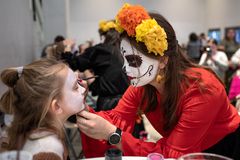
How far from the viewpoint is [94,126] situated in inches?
44.1

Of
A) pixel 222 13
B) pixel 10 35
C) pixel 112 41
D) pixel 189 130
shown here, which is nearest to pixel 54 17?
pixel 112 41

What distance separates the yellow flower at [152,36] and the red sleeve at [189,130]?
0.22 meters

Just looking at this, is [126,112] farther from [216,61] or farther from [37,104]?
[216,61]

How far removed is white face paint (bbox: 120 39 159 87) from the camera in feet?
3.98

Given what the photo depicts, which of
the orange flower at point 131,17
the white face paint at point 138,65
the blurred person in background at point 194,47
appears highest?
the orange flower at point 131,17

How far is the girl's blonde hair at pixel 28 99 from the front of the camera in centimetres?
100

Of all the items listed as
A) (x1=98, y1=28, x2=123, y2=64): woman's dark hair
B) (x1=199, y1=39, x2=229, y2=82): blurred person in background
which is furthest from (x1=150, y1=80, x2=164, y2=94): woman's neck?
(x1=199, y1=39, x2=229, y2=82): blurred person in background

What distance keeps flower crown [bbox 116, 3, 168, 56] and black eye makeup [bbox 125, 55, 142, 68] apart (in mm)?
67

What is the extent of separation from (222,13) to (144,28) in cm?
818

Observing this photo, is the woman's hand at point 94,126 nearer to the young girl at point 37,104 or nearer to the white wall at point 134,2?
the young girl at point 37,104

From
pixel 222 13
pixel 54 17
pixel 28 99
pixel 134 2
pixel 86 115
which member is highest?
pixel 28 99

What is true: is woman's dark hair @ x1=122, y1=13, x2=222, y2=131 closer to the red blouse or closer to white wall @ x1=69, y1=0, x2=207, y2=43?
the red blouse

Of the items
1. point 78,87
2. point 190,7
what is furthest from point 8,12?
point 190,7

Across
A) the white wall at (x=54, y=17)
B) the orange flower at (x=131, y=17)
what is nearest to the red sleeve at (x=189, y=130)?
the orange flower at (x=131, y=17)
